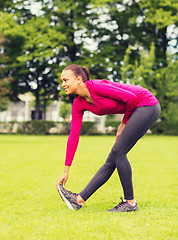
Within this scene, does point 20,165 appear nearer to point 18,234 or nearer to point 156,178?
point 156,178

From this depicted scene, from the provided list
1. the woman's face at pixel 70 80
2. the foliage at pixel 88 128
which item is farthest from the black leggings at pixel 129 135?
the foliage at pixel 88 128

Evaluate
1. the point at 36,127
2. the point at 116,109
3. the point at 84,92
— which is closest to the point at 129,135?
the point at 116,109

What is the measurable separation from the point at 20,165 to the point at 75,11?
82.1 ft

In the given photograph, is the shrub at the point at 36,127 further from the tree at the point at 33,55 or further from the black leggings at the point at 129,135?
the black leggings at the point at 129,135

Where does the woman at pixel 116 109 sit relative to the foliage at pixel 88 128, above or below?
above

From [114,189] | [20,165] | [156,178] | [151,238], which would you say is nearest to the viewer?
[151,238]

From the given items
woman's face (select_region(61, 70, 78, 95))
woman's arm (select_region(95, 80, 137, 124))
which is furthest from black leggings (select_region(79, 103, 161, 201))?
woman's face (select_region(61, 70, 78, 95))

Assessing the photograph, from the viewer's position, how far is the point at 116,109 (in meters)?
4.33

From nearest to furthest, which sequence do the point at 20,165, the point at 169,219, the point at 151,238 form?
1. the point at 151,238
2. the point at 169,219
3. the point at 20,165

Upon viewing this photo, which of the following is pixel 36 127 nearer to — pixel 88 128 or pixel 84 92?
pixel 88 128

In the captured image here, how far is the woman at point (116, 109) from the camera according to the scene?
4.23 meters

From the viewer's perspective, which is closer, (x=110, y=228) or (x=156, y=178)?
(x=110, y=228)

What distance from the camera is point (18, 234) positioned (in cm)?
377

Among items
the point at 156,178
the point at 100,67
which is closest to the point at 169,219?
the point at 156,178
